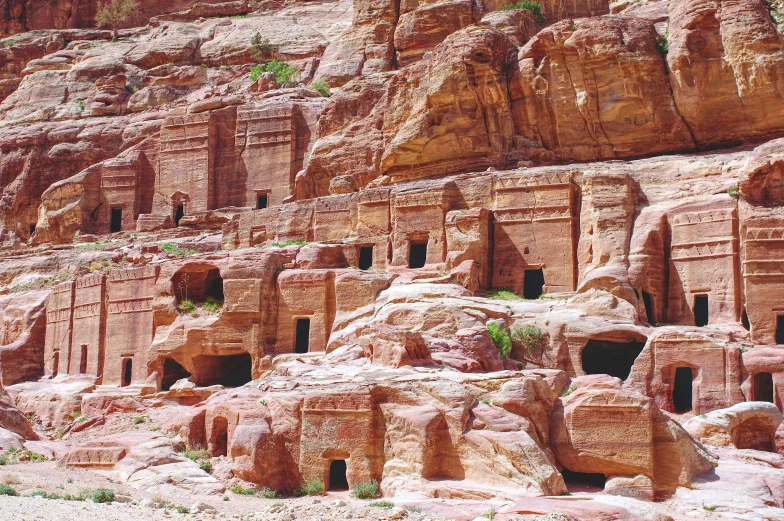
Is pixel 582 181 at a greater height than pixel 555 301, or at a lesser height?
greater

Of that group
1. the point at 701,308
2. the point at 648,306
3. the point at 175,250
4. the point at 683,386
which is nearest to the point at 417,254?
the point at 648,306

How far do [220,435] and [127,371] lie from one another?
576 inches

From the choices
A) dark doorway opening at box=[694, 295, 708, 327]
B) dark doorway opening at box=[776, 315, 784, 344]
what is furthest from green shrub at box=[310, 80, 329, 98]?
dark doorway opening at box=[776, 315, 784, 344]

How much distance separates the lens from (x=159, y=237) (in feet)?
174

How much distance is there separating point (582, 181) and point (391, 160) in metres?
11.3

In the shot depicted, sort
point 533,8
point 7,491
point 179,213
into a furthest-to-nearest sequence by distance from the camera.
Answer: point 179,213 → point 533,8 → point 7,491

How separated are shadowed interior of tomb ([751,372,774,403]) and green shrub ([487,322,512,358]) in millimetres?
7942

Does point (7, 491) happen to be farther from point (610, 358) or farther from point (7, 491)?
point (610, 358)

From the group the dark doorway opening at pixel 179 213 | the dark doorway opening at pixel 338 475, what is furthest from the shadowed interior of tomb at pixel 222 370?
the dark doorway opening at pixel 179 213

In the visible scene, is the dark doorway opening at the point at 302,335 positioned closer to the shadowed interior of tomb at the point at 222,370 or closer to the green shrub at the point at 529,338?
the shadowed interior of tomb at the point at 222,370

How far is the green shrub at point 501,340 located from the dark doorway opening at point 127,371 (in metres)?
17.6

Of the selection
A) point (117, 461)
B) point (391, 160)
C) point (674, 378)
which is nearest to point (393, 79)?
point (391, 160)

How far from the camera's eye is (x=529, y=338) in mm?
34688

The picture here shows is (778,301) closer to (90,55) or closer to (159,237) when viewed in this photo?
(159,237)
